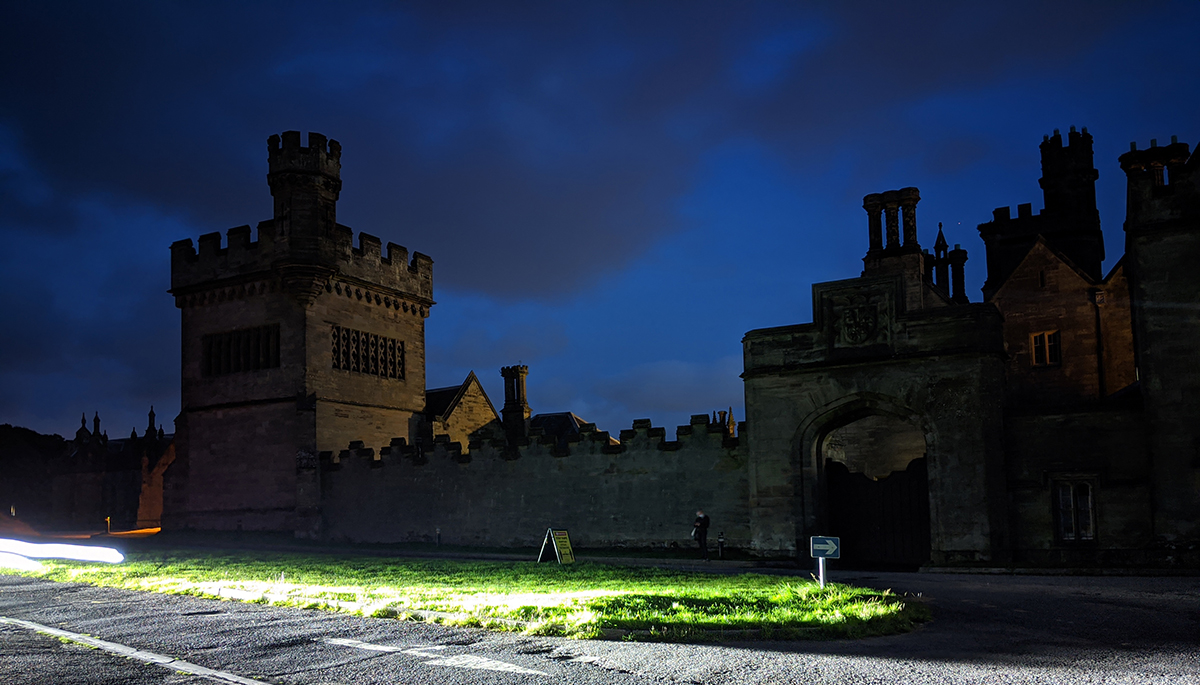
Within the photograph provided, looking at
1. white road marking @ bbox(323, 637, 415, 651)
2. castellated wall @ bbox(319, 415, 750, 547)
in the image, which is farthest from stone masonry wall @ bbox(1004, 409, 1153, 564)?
white road marking @ bbox(323, 637, 415, 651)

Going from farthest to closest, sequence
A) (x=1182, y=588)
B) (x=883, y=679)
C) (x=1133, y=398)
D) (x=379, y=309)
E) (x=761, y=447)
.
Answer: (x=379, y=309) < (x=761, y=447) < (x=1133, y=398) < (x=1182, y=588) < (x=883, y=679)

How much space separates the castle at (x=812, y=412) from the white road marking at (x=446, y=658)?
607 inches

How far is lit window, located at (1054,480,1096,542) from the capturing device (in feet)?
66.1

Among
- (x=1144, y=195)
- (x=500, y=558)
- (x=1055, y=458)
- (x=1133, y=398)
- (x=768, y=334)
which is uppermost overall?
(x=1144, y=195)

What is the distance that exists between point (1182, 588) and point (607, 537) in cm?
1470

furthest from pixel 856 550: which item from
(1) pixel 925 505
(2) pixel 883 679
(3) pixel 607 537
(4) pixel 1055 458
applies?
(2) pixel 883 679

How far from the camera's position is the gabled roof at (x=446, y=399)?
39750 mm

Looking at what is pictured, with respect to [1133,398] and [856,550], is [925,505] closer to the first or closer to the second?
[856,550]

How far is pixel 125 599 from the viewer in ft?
45.8

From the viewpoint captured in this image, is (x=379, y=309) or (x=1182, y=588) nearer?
→ (x=1182, y=588)

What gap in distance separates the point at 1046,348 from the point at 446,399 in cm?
2510

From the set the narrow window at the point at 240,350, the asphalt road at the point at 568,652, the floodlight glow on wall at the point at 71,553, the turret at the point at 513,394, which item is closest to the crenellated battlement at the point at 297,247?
the narrow window at the point at 240,350

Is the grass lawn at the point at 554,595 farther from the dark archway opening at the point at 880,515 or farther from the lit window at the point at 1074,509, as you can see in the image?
the lit window at the point at 1074,509

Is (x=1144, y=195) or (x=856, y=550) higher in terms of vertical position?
(x=1144, y=195)
